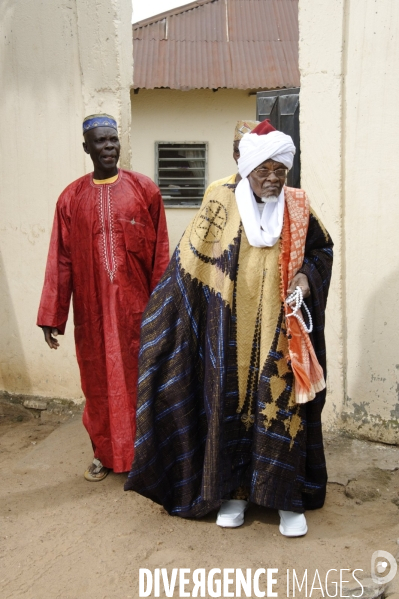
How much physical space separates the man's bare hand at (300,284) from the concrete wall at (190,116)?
7762mm

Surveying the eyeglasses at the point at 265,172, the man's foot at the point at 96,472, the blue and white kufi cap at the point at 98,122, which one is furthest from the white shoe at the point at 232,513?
the blue and white kufi cap at the point at 98,122

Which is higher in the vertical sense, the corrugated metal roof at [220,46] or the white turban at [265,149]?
the corrugated metal roof at [220,46]

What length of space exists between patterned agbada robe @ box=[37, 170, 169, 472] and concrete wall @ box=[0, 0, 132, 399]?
2.84ft

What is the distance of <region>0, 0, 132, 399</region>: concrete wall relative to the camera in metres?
4.66

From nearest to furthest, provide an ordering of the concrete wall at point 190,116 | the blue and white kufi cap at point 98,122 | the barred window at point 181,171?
the blue and white kufi cap at point 98,122 → the concrete wall at point 190,116 → the barred window at point 181,171

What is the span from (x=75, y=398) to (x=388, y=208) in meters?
2.65

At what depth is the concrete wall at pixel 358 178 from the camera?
4105 mm

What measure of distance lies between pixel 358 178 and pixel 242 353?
164 centimetres

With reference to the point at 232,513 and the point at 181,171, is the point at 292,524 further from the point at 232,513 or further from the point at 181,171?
the point at 181,171

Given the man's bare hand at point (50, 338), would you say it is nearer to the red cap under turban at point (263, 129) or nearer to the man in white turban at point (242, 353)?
the man in white turban at point (242, 353)

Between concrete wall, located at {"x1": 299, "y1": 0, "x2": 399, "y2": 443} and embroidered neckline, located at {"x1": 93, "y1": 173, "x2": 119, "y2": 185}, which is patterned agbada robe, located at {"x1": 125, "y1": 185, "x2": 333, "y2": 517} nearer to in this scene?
embroidered neckline, located at {"x1": 93, "y1": 173, "x2": 119, "y2": 185}

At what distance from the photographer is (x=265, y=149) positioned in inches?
118

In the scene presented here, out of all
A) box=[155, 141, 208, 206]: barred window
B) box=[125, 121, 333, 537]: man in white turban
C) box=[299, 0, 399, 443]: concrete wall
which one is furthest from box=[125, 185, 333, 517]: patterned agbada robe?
box=[155, 141, 208, 206]: barred window

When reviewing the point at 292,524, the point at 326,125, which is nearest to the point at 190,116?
the point at 326,125
